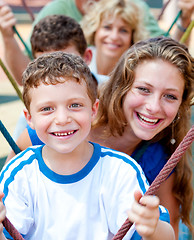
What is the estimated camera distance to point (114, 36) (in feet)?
5.84

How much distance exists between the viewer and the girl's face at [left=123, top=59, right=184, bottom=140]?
1049 mm

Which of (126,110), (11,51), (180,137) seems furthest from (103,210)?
(11,51)

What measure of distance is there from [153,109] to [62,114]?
313 millimetres

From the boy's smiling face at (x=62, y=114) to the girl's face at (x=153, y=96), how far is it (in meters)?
0.26

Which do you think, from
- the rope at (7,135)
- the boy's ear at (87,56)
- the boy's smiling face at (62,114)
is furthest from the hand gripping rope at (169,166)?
the boy's ear at (87,56)

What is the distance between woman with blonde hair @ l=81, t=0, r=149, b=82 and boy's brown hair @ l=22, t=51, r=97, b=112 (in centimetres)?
89

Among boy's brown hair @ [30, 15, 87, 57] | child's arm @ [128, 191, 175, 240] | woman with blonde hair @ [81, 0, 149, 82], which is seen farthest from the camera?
woman with blonde hair @ [81, 0, 149, 82]

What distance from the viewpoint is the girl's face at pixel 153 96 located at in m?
1.05

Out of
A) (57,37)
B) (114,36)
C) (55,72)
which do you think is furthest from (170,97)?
(114,36)

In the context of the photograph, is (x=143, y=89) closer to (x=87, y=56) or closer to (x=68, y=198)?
(x=68, y=198)

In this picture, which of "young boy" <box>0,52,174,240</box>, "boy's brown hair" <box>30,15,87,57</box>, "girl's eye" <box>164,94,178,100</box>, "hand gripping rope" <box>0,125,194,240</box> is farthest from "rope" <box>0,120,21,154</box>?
"boy's brown hair" <box>30,15,87,57</box>

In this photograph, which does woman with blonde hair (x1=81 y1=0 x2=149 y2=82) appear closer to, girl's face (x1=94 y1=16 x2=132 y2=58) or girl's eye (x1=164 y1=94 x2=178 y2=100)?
girl's face (x1=94 y1=16 x2=132 y2=58)

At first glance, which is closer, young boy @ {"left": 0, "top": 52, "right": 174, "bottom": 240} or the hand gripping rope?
the hand gripping rope

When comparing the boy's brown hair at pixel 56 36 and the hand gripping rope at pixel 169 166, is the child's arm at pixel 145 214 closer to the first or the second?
the hand gripping rope at pixel 169 166
